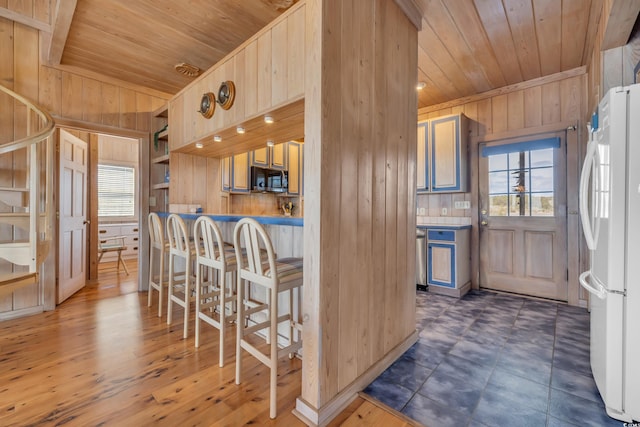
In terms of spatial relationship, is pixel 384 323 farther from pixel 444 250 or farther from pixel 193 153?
pixel 193 153

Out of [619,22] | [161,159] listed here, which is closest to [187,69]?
[161,159]

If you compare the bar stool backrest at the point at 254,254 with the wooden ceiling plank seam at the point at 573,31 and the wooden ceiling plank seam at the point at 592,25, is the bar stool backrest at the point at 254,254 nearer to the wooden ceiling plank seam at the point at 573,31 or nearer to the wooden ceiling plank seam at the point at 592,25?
the wooden ceiling plank seam at the point at 573,31

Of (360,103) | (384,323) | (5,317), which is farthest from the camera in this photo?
(5,317)

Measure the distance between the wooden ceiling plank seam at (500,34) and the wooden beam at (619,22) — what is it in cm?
65

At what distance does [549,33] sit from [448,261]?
2457 mm

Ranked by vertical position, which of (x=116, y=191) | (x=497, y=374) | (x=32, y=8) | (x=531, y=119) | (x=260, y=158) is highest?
(x=32, y=8)

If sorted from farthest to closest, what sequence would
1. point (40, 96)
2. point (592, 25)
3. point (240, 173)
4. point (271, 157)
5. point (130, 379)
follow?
point (271, 157)
point (240, 173)
point (40, 96)
point (592, 25)
point (130, 379)

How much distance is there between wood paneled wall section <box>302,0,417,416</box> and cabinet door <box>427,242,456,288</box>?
1.61m

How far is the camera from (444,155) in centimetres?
386

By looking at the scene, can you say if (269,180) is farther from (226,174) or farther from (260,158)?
(226,174)

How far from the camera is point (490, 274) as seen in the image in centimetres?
374

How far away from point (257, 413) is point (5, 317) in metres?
2.97

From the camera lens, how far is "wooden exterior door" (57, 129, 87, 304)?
10.6 ft

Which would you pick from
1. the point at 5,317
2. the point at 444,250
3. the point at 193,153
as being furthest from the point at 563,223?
the point at 5,317
